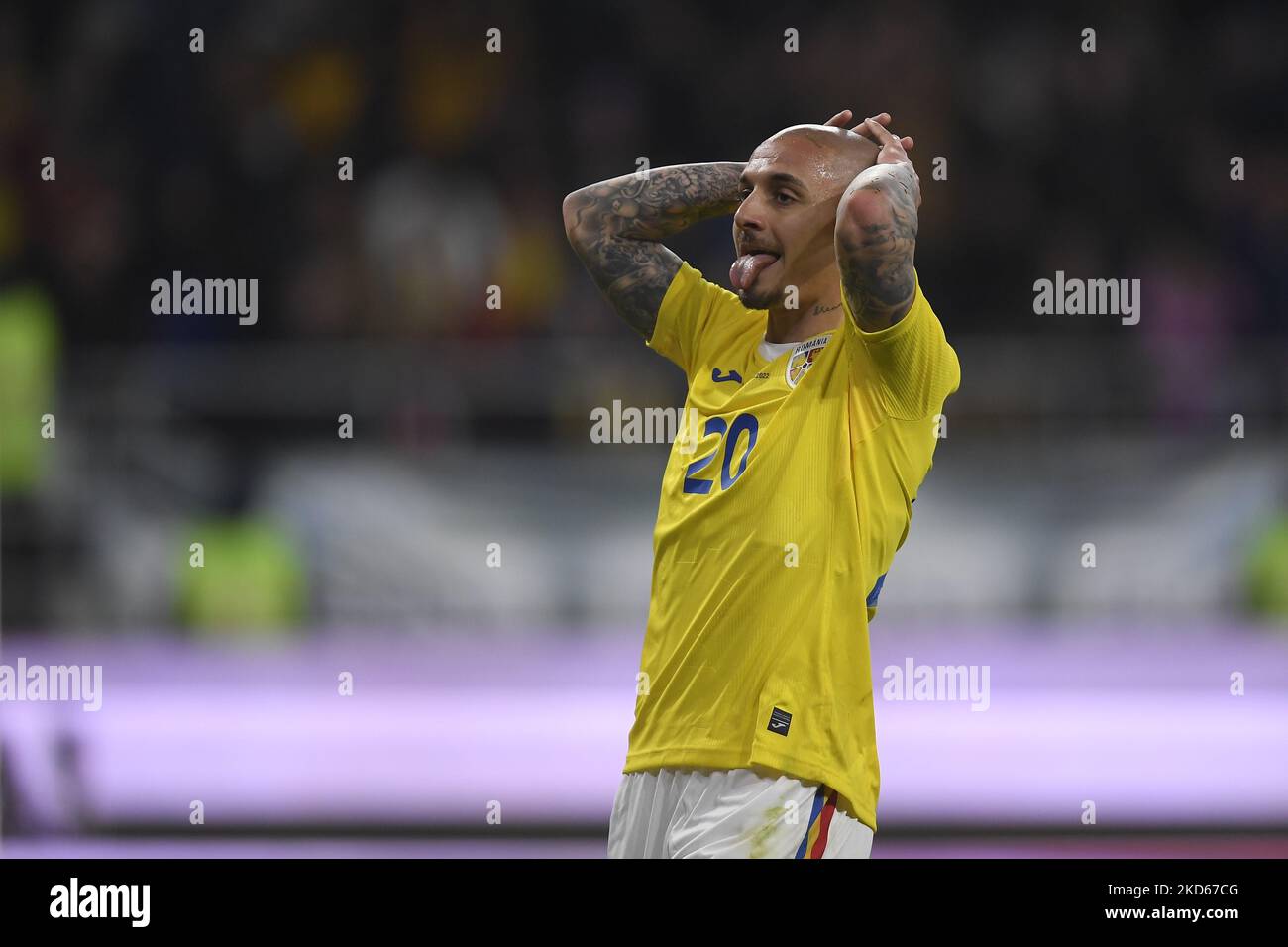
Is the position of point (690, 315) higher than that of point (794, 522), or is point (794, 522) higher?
point (690, 315)

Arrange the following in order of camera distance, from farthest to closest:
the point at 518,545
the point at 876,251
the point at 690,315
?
the point at 518,545 < the point at 690,315 < the point at 876,251

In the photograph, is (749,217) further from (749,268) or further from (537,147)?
(537,147)

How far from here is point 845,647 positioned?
333cm

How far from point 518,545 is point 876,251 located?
12.7 ft

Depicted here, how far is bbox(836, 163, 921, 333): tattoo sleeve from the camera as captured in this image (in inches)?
123

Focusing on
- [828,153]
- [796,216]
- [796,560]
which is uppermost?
[828,153]

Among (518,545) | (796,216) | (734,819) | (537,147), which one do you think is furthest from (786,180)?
(537,147)

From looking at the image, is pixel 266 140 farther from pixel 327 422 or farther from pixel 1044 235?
pixel 1044 235

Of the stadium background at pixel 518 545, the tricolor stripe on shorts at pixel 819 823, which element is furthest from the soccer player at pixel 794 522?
the stadium background at pixel 518 545

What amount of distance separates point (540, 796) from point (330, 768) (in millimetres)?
869

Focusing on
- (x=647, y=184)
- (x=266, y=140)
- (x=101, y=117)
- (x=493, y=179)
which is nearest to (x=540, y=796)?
(x=647, y=184)

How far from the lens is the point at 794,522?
332 centimetres

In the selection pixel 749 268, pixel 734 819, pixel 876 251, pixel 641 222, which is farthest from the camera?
pixel 641 222

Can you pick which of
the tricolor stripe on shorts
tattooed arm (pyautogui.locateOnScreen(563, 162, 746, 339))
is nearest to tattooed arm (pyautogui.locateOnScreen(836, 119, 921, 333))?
tattooed arm (pyautogui.locateOnScreen(563, 162, 746, 339))
